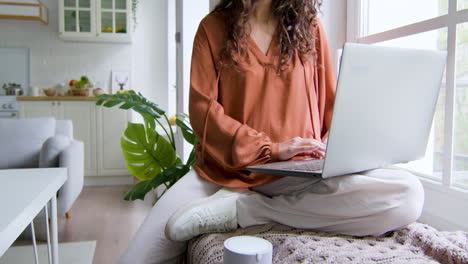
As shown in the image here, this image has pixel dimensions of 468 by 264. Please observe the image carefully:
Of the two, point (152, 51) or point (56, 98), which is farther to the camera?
point (152, 51)

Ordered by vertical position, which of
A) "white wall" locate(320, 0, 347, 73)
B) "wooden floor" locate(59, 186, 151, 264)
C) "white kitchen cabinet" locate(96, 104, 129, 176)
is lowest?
"wooden floor" locate(59, 186, 151, 264)

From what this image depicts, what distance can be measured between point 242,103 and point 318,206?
17.5 inches

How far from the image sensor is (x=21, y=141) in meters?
2.95

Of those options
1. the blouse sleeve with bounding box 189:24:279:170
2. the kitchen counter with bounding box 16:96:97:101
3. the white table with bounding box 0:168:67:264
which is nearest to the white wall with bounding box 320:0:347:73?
the blouse sleeve with bounding box 189:24:279:170

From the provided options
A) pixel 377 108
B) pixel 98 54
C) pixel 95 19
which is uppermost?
pixel 95 19

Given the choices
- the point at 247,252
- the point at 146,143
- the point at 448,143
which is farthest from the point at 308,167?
the point at 146,143

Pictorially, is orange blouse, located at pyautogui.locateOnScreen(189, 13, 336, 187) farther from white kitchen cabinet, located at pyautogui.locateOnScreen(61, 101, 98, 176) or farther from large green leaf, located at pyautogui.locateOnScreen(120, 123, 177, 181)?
white kitchen cabinet, located at pyautogui.locateOnScreen(61, 101, 98, 176)

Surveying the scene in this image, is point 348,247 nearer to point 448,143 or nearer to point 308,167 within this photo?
A: point 308,167

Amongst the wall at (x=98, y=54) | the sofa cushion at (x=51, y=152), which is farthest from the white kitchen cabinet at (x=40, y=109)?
the sofa cushion at (x=51, y=152)

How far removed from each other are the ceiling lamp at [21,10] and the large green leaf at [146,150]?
2973mm

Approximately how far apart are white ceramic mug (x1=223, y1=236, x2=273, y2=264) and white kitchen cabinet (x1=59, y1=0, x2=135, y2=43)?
4.29m

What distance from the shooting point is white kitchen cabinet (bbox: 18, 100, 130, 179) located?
4.23m

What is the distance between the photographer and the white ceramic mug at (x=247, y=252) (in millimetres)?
635

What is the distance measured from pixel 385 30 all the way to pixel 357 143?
945 mm
